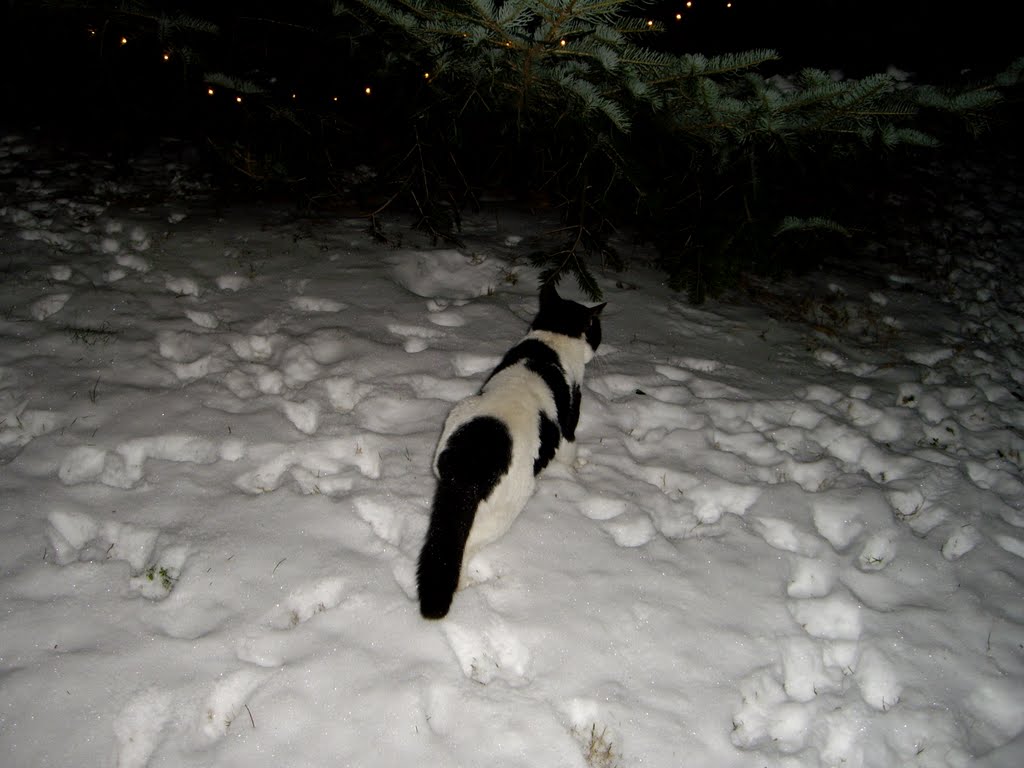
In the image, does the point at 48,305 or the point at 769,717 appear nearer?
the point at 769,717

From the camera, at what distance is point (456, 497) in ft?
7.36

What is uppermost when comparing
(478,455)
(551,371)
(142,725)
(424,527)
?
(551,371)

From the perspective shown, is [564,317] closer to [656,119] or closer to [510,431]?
[510,431]

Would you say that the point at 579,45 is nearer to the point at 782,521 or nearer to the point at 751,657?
the point at 782,521

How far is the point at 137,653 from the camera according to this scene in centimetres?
207

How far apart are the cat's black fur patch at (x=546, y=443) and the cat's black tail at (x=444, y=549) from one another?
56 centimetres

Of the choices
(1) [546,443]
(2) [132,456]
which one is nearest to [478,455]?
(1) [546,443]

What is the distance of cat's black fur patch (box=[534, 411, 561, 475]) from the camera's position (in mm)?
2723

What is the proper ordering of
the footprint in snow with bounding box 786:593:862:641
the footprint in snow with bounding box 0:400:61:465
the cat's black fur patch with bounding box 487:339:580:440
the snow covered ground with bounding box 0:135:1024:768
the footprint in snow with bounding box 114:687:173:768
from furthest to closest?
the cat's black fur patch with bounding box 487:339:580:440 < the footprint in snow with bounding box 0:400:61:465 < the footprint in snow with bounding box 786:593:862:641 < the snow covered ground with bounding box 0:135:1024:768 < the footprint in snow with bounding box 114:687:173:768

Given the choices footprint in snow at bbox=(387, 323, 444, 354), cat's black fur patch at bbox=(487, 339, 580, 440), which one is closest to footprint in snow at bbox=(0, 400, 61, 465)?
footprint in snow at bbox=(387, 323, 444, 354)

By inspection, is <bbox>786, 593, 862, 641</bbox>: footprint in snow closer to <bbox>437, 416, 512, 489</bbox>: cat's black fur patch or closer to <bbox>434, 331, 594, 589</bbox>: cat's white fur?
<bbox>434, 331, 594, 589</bbox>: cat's white fur

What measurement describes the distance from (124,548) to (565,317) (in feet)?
9.01

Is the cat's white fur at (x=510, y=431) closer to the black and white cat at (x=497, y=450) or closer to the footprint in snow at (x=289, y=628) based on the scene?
the black and white cat at (x=497, y=450)

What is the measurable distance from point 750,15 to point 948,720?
293 inches
